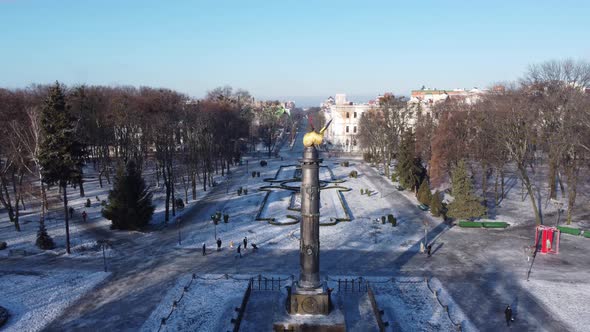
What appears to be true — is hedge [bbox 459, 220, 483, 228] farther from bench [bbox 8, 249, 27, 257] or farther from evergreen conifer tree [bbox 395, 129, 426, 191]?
bench [bbox 8, 249, 27, 257]

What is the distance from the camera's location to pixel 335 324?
1778 centimetres

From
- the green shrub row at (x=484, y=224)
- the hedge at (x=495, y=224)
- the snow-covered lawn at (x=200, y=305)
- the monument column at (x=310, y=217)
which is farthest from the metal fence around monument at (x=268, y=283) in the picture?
the hedge at (x=495, y=224)

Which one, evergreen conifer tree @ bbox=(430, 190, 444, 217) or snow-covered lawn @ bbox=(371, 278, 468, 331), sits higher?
→ evergreen conifer tree @ bbox=(430, 190, 444, 217)

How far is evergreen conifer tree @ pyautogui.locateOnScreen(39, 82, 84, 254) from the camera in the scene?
2797cm

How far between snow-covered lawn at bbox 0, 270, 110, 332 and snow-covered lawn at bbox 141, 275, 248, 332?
186 inches

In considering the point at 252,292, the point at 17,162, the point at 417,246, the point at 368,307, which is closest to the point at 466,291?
the point at 368,307

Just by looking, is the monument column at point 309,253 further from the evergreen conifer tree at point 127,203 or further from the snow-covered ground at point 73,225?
the evergreen conifer tree at point 127,203

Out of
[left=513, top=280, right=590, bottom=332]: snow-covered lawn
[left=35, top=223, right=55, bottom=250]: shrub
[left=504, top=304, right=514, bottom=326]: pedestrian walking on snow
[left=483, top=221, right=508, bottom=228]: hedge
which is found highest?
[left=35, top=223, right=55, bottom=250]: shrub

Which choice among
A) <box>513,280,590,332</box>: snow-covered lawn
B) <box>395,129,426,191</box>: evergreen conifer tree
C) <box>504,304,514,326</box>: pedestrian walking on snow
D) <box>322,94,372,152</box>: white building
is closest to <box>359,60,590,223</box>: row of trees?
<box>395,129,426,191</box>: evergreen conifer tree

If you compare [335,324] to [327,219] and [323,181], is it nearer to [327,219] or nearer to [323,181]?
[327,219]

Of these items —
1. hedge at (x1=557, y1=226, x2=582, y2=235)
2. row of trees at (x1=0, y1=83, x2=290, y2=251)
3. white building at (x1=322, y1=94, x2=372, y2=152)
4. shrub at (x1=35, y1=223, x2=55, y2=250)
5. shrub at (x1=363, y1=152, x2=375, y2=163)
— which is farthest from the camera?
white building at (x1=322, y1=94, x2=372, y2=152)

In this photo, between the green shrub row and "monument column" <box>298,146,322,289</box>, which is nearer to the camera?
"monument column" <box>298,146,322,289</box>

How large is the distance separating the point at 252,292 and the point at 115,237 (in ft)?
48.2

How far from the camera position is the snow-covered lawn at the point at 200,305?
1889cm
